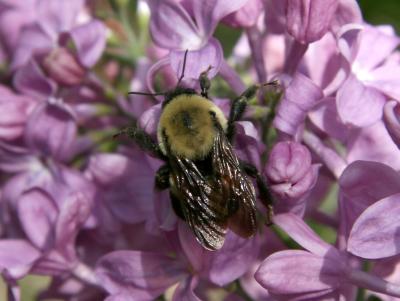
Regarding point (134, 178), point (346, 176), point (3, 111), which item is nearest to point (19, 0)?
point (3, 111)

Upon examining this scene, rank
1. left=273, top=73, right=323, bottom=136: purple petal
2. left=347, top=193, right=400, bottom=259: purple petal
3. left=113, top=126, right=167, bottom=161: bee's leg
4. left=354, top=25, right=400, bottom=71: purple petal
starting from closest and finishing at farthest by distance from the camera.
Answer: left=347, top=193, right=400, bottom=259: purple petal, left=273, top=73, right=323, bottom=136: purple petal, left=113, top=126, right=167, bottom=161: bee's leg, left=354, top=25, right=400, bottom=71: purple petal

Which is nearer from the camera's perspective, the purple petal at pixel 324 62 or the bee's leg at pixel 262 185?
the bee's leg at pixel 262 185

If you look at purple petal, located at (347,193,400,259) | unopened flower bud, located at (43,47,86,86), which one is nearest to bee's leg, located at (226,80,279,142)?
purple petal, located at (347,193,400,259)

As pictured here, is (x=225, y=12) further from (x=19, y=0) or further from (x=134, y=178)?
(x=19, y=0)

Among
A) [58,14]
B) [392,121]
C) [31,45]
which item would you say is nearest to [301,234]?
[392,121]

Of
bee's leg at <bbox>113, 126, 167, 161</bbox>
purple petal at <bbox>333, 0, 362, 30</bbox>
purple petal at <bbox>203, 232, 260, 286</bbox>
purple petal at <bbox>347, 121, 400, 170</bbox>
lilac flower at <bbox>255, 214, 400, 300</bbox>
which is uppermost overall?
purple petal at <bbox>333, 0, 362, 30</bbox>

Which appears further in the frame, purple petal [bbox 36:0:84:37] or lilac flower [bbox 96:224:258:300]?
purple petal [bbox 36:0:84:37]

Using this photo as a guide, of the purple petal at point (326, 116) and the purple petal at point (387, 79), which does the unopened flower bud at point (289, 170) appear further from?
the purple petal at point (387, 79)

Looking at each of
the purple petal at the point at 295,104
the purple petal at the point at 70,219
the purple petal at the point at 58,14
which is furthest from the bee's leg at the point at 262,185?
the purple petal at the point at 58,14

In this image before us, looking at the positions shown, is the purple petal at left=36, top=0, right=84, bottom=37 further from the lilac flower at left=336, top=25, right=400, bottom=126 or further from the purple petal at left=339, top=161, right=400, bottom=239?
the purple petal at left=339, top=161, right=400, bottom=239
